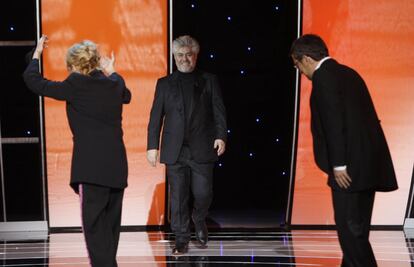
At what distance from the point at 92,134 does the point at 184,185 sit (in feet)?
5.16

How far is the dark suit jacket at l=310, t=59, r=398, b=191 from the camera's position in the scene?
360cm

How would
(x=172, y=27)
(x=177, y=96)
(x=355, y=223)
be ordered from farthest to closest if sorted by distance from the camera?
(x=172, y=27) → (x=177, y=96) → (x=355, y=223)

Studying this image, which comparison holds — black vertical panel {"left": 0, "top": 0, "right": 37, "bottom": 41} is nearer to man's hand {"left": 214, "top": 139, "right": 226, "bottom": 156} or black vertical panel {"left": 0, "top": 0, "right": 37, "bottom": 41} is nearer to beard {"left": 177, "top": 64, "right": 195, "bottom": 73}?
beard {"left": 177, "top": 64, "right": 195, "bottom": 73}

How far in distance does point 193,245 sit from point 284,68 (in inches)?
68.1

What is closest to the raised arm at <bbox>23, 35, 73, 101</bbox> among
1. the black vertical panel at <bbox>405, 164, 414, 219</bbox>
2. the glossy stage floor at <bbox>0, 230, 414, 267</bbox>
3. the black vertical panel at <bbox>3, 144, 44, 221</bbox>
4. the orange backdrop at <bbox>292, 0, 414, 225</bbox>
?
the glossy stage floor at <bbox>0, 230, 414, 267</bbox>

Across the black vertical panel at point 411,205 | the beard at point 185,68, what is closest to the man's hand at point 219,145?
the beard at point 185,68

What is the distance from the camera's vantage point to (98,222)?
3975mm

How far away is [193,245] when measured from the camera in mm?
5758

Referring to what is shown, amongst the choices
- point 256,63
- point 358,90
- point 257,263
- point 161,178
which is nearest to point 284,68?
point 256,63

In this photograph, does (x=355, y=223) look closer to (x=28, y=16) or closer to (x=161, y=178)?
(x=161, y=178)

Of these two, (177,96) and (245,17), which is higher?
(245,17)

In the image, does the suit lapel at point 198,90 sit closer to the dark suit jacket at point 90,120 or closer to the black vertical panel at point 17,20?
the dark suit jacket at point 90,120

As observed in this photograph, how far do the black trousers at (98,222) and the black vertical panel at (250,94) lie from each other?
2568 mm

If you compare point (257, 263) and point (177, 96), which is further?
point (177, 96)
